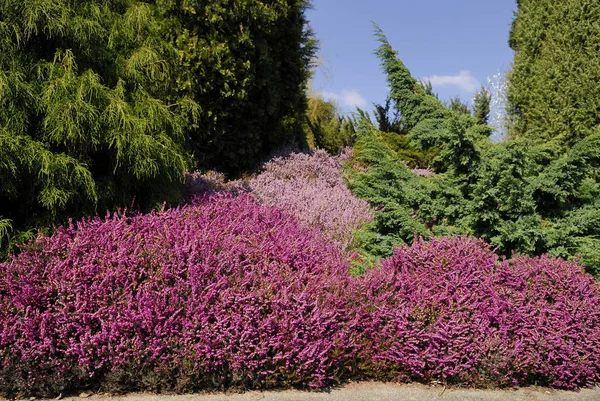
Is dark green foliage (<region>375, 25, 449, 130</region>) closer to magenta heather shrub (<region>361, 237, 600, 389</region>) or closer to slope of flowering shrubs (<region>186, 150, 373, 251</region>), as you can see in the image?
slope of flowering shrubs (<region>186, 150, 373, 251</region>)

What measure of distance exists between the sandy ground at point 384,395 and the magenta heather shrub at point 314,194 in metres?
1.96

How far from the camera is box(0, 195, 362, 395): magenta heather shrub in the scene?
269cm

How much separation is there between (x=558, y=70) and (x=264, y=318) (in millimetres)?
6586

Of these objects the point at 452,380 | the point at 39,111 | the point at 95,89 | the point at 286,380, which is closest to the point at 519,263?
the point at 452,380

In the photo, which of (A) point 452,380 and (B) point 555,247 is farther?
(B) point 555,247

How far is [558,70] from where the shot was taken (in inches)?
286

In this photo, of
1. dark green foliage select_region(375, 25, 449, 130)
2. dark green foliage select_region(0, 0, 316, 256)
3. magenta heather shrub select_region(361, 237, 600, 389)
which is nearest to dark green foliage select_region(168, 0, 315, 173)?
dark green foliage select_region(0, 0, 316, 256)

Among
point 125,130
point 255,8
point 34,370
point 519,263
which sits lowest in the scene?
point 34,370

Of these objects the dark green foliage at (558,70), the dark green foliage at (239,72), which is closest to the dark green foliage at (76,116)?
the dark green foliage at (239,72)

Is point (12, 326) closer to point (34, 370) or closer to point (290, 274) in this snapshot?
point (34, 370)

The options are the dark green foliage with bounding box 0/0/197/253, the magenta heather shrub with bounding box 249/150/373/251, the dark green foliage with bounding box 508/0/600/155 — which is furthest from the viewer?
the dark green foliage with bounding box 508/0/600/155

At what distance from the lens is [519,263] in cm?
349

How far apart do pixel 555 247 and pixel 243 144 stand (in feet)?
14.4

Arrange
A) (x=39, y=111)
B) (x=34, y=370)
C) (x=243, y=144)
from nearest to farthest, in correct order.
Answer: (x=34, y=370) < (x=39, y=111) < (x=243, y=144)
